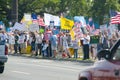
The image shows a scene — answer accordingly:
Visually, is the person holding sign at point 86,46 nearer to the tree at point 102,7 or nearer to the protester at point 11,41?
the protester at point 11,41

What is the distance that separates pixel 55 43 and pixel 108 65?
22.6 m

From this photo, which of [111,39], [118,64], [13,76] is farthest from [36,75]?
[118,64]

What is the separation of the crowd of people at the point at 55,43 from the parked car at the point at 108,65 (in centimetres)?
1779

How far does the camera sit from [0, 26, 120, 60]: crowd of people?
2661cm

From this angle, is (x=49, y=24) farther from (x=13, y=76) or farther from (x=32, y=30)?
(x=13, y=76)

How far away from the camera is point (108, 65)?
6.71 meters

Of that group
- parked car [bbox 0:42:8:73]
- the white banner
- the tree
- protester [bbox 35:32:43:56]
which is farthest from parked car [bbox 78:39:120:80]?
the tree

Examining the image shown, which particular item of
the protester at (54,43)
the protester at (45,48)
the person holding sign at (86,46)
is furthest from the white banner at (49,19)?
the person holding sign at (86,46)

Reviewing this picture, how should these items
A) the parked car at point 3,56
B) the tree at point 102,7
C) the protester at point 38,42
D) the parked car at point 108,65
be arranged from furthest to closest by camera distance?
the tree at point 102,7 → the protester at point 38,42 → the parked car at point 3,56 → the parked car at point 108,65

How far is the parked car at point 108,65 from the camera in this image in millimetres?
6520

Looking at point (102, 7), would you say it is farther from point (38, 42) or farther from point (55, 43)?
point (55, 43)

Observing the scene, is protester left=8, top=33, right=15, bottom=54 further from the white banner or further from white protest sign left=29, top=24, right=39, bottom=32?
the white banner

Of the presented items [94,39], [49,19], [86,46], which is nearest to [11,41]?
[49,19]

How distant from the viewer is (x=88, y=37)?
1062 inches
